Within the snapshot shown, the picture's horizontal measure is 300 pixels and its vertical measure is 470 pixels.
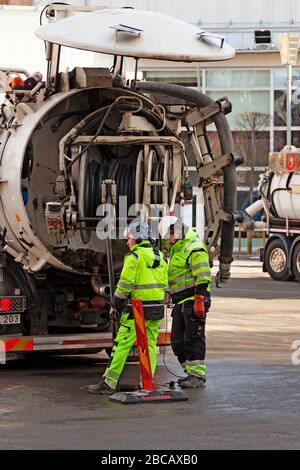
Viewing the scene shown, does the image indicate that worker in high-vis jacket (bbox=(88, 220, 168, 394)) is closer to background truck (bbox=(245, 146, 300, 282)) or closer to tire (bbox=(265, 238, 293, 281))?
background truck (bbox=(245, 146, 300, 282))

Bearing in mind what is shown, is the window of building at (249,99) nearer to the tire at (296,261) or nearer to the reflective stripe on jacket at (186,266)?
the tire at (296,261)

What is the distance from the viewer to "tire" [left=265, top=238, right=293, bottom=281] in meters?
30.0

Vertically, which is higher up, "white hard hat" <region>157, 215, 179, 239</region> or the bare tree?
the bare tree

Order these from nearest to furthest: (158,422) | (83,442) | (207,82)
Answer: (83,442), (158,422), (207,82)

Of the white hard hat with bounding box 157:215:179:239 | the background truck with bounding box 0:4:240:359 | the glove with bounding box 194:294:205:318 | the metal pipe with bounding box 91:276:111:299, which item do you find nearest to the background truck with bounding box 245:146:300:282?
the background truck with bounding box 0:4:240:359

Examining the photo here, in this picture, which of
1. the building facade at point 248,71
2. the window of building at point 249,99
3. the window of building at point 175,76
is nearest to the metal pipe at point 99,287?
the building facade at point 248,71

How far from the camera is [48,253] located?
13516 mm

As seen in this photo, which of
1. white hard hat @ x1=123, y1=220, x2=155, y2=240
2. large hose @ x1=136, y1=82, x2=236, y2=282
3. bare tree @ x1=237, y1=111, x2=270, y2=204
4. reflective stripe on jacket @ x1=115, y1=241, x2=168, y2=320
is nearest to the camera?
reflective stripe on jacket @ x1=115, y1=241, x2=168, y2=320

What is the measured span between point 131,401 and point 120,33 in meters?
3.59

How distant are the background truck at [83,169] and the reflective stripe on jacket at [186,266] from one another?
57 centimetres

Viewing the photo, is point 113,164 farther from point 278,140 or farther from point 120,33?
point 278,140

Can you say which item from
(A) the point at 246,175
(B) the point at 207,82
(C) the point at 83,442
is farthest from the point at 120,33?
(B) the point at 207,82

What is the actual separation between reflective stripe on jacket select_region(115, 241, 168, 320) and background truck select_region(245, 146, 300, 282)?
17.2 meters

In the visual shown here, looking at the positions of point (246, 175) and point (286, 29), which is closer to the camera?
point (246, 175)
